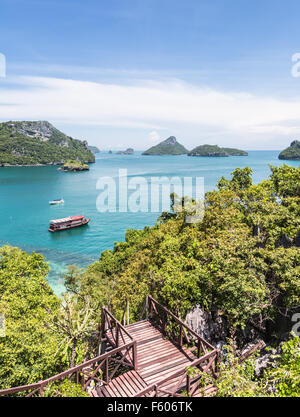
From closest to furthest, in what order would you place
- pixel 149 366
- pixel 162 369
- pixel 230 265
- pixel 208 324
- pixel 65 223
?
pixel 162 369, pixel 149 366, pixel 230 265, pixel 208 324, pixel 65 223

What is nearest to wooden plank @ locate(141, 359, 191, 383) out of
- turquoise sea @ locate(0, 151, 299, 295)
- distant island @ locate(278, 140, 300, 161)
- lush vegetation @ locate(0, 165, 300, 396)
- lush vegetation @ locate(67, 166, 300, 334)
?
lush vegetation @ locate(0, 165, 300, 396)

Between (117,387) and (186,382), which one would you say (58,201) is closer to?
(117,387)

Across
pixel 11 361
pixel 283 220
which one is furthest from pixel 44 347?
pixel 283 220

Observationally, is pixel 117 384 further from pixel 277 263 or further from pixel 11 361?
pixel 277 263

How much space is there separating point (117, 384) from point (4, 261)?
572 inches

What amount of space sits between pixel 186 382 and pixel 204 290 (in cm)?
497

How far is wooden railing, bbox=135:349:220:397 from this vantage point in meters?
7.84

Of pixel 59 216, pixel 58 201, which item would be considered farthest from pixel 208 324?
Answer: pixel 58 201

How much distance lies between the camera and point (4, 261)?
19.5 metres

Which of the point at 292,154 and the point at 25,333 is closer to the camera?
the point at 25,333

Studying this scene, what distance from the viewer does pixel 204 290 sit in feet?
43.0

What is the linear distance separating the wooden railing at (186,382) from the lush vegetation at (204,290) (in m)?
1.06

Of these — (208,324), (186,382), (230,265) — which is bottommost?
(208,324)

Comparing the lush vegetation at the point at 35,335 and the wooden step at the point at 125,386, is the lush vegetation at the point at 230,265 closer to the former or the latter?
the lush vegetation at the point at 35,335
